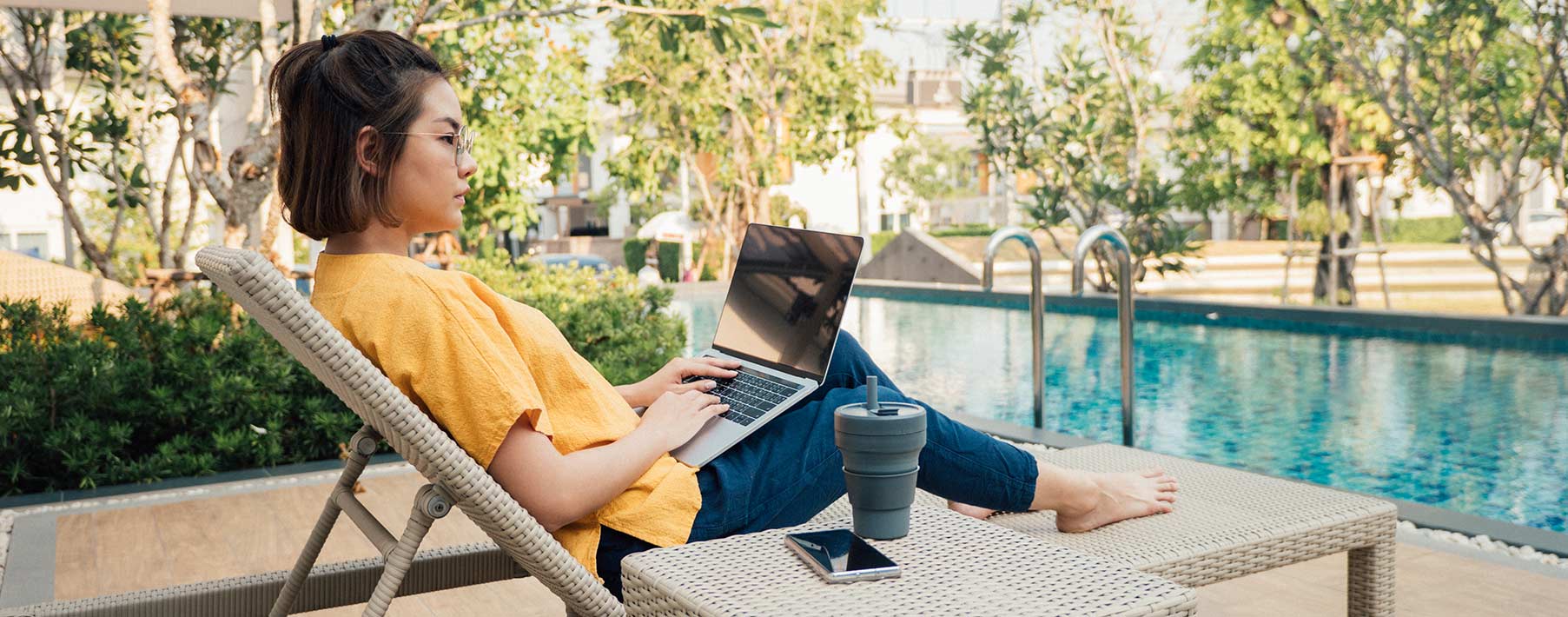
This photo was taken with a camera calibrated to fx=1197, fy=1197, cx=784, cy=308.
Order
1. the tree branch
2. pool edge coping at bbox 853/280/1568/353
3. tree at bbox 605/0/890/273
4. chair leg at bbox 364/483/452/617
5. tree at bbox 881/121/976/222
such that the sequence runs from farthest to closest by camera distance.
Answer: tree at bbox 881/121/976/222 → tree at bbox 605/0/890/273 → pool edge coping at bbox 853/280/1568/353 → the tree branch → chair leg at bbox 364/483/452/617

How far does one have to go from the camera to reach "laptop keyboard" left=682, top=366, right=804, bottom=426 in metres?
1.81

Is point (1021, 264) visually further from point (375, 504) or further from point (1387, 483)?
point (375, 504)

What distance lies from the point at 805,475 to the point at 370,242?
0.68 metres

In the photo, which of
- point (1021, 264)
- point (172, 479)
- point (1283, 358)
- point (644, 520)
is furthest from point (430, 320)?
point (1021, 264)

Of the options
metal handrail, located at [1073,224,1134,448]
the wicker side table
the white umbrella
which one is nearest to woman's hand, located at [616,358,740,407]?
the wicker side table

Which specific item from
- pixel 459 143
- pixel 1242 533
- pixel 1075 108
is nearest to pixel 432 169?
pixel 459 143

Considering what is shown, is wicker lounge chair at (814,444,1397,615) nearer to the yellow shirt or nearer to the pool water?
the yellow shirt

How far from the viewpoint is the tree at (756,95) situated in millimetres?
15844

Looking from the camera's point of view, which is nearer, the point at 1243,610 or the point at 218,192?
the point at 1243,610

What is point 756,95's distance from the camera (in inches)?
654

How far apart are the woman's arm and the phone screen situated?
0.25m

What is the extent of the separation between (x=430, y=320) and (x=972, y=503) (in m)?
0.84

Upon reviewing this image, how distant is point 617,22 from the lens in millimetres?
15586

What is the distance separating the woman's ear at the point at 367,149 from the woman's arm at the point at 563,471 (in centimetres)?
40
